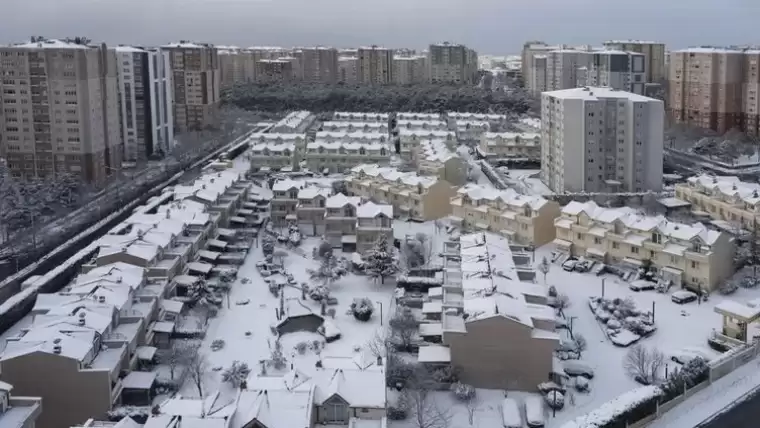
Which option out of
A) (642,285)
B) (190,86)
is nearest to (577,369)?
(642,285)

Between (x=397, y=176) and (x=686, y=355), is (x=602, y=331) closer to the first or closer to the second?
(x=686, y=355)

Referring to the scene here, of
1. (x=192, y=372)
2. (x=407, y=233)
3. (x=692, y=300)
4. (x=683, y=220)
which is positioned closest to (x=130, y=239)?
(x=192, y=372)

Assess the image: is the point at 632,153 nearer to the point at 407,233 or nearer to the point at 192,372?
the point at 407,233

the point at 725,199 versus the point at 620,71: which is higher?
the point at 620,71

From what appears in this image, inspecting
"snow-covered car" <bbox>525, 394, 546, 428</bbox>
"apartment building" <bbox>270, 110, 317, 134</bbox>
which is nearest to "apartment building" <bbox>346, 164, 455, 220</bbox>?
"snow-covered car" <bbox>525, 394, 546, 428</bbox>

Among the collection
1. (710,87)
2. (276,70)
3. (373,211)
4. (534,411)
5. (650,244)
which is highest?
(276,70)

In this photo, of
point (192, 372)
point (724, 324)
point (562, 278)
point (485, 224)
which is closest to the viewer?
point (192, 372)

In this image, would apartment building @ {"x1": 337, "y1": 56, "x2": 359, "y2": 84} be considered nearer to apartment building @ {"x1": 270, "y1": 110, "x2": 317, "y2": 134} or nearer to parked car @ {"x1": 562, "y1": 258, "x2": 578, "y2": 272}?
apartment building @ {"x1": 270, "y1": 110, "x2": 317, "y2": 134}
